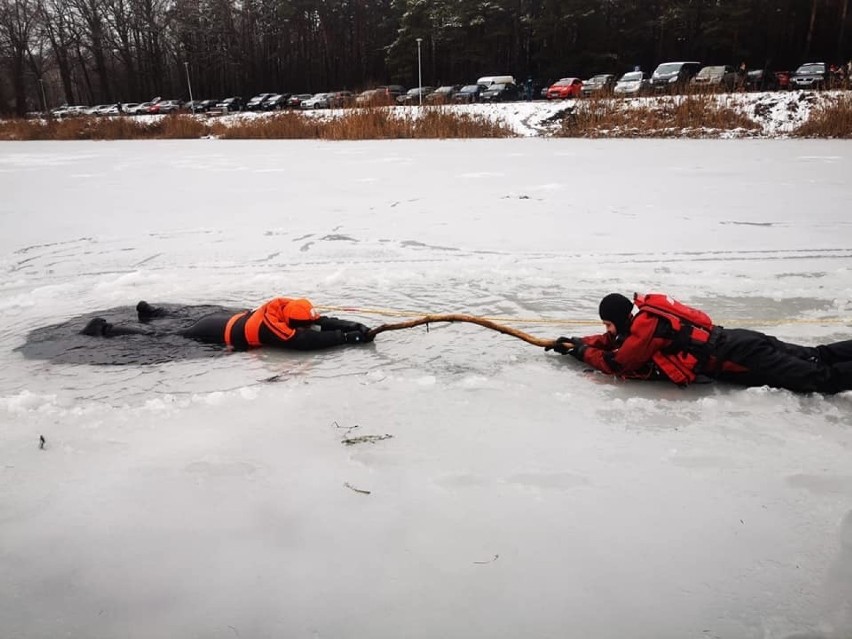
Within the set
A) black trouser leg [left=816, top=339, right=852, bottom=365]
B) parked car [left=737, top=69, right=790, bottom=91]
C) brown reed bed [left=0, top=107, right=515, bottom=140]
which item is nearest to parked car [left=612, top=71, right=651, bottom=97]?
brown reed bed [left=0, top=107, right=515, bottom=140]

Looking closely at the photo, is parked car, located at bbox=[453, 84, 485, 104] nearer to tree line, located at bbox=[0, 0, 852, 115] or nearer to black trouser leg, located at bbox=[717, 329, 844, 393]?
tree line, located at bbox=[0, 0, 852, 115]

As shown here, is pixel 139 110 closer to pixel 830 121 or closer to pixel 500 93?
pixel 500 93

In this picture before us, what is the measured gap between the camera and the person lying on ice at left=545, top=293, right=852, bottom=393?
8.28 ft

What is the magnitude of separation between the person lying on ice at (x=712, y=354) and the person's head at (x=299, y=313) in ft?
4.96

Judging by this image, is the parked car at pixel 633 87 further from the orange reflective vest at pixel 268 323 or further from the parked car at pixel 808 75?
Answer: the orange reflective vest at pixel 268 323

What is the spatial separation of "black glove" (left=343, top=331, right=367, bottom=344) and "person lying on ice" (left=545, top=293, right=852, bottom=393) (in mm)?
1276

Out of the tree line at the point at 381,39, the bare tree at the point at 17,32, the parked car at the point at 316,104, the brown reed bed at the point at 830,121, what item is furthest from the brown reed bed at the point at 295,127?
the bare tree at the point at 17,32

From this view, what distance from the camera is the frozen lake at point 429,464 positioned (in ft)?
4.90

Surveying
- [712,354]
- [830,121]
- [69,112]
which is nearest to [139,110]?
[69,112]

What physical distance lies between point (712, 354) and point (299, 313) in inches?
79.8

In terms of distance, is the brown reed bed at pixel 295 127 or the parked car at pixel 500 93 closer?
the brown reed bed at pixel 295 127

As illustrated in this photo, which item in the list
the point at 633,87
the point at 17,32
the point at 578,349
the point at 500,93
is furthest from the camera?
the point at 17,32

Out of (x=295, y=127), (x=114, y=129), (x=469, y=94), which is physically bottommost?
(x=295, y=127)

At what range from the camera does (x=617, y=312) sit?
2729 mm
